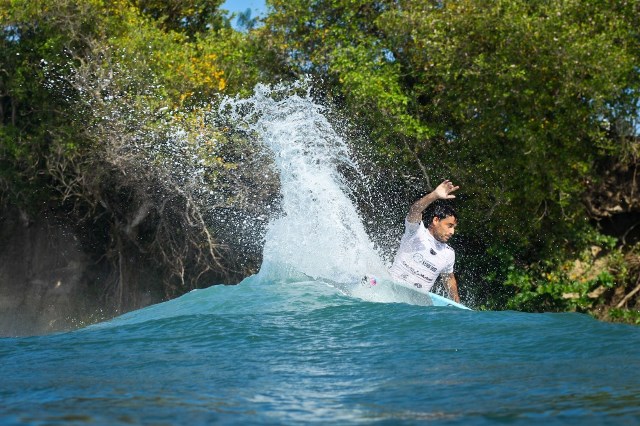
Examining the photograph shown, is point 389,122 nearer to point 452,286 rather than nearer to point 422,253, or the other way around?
point 452,286

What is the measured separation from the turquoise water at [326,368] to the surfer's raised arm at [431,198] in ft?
3.96

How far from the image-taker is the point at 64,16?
15.9 m

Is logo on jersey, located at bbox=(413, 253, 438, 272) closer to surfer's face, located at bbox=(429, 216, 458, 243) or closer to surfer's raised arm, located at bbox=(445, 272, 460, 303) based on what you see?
surfer's face, located at bbox=(429, 216, 458, 243)

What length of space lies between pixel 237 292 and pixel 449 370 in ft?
14.9

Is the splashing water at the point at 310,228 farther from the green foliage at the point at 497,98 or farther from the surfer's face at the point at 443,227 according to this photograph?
the green foliage at the point at 497,98

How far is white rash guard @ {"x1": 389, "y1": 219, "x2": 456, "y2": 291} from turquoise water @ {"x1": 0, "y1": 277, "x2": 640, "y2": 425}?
0.96 m

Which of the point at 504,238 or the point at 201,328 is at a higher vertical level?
the point at 504,238

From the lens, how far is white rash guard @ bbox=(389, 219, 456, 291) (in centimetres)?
1035

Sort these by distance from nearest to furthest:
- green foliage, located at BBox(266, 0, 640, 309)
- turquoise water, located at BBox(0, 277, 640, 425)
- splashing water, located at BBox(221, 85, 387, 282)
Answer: turquoise water, located at BBox(0, 277, 640, 425)
splashing water, located at BBox(221, 85, 387, 282)
green foliage, located at BBox(266, 0, 640, 309)

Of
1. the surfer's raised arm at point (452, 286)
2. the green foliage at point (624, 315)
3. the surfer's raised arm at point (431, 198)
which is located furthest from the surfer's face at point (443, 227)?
the green foliage at point (624, 315)

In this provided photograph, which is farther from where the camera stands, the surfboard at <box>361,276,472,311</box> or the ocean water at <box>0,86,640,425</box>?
the surfboard at <box>361,276,472,311</box>

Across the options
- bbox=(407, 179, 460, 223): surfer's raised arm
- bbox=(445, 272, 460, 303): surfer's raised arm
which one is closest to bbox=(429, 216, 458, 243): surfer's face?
bbox=(407, 179, 460, 223): surfer's raised arm

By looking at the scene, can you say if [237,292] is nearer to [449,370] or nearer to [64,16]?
[449,370]

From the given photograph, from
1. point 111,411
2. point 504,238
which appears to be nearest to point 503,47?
point 504,238
